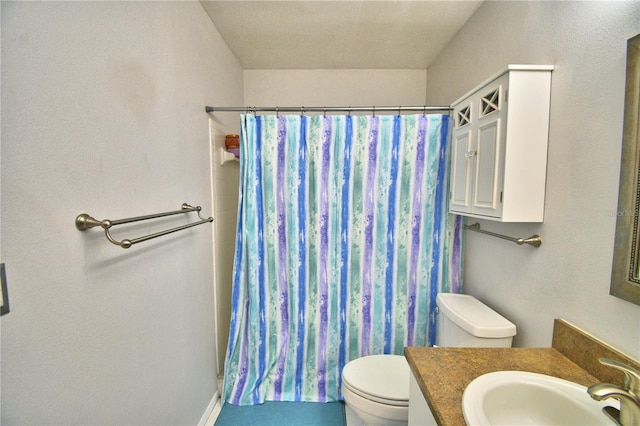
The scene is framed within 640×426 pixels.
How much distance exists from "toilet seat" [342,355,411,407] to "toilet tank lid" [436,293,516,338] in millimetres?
404

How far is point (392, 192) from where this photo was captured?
5.48 ft

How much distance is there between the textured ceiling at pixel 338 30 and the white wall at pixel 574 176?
1.52ft

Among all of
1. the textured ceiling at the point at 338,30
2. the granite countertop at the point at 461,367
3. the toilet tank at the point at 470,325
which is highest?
the textured ceiling at the point at 338,30

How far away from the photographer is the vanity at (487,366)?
29.8 inches

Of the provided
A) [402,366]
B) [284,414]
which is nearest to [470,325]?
[402,366]

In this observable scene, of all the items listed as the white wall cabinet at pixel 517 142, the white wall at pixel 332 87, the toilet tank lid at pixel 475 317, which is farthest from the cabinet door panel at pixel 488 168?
the white wall at pixel 332 87

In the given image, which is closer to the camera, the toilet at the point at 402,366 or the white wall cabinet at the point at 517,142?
the white wall cabinet at the point at 517,142

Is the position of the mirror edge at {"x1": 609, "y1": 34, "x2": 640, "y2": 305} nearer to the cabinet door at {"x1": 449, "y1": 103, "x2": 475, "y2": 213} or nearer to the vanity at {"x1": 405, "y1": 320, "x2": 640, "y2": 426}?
the vanity at {"x1": 405, "y1": 320, "x2": 640, "y2": 426}

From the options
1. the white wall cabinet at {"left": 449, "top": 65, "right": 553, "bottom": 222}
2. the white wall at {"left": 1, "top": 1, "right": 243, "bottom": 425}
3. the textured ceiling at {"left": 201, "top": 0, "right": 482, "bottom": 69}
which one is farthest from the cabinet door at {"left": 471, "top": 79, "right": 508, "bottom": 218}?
the white wall at {"left": 1, "top": 1, "right": 243, "bottom": 425}

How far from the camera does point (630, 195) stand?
738mm

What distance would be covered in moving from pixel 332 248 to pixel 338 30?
55.4 inches

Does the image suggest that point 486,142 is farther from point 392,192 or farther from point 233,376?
point 233,376

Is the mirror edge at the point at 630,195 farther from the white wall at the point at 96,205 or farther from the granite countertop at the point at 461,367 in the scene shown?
the white wall at the point at 96,205

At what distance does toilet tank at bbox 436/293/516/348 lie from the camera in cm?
115
